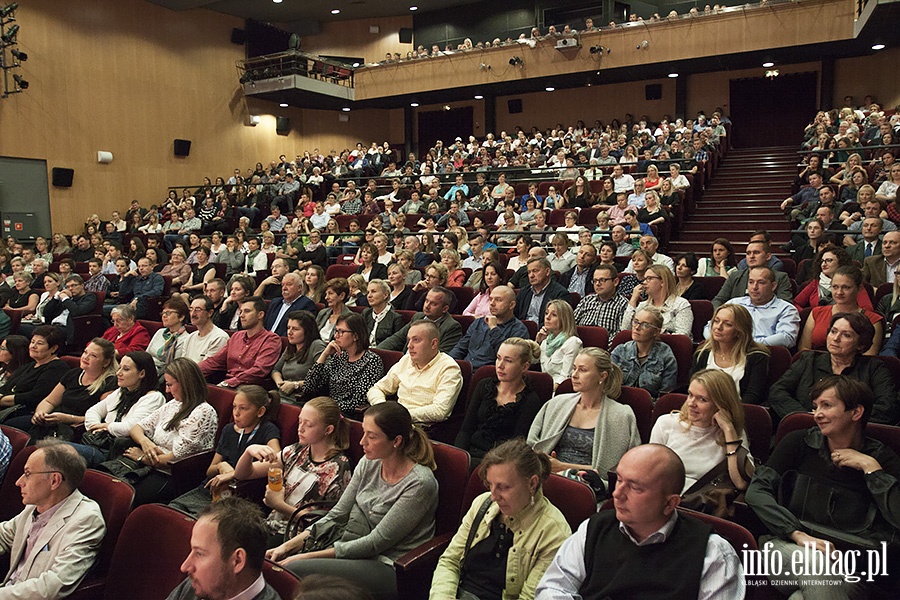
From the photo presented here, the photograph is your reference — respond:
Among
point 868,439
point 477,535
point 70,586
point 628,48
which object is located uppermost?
point 628,48

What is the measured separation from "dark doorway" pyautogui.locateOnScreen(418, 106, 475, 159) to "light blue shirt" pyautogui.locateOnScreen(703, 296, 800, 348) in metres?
12.9

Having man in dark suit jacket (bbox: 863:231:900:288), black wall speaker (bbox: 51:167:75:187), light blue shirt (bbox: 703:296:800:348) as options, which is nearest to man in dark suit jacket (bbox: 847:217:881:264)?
man in dark suit jacket (bbox: 863:231:900:288)

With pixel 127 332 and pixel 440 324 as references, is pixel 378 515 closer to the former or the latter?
pixel 440 324

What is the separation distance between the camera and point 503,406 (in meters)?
2.67

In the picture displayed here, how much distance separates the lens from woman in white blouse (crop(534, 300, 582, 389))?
10.4 feet

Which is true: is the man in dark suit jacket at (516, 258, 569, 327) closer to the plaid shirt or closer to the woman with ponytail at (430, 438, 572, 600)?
the plaid shirt

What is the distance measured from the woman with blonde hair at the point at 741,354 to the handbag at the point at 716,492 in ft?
2.28

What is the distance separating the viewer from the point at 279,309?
454 cm

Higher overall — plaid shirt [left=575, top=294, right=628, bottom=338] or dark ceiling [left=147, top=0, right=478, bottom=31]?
dark ceiling [left=147, top=0, right=478, bottom=31]

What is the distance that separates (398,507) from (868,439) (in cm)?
141

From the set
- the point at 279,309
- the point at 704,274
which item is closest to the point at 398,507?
the point at 279,309

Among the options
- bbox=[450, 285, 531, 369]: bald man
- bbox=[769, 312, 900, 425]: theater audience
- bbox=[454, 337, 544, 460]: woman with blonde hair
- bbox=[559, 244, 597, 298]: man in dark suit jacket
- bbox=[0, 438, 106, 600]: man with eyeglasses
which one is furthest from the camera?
bbox=[559, 244, 597, 298]: man in dark suit jacket

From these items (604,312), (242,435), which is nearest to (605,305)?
(604,312)

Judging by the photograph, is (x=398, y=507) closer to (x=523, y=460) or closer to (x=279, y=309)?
(x=523, y=460)
